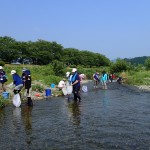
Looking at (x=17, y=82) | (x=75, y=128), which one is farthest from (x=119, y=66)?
(x=75, y=128)

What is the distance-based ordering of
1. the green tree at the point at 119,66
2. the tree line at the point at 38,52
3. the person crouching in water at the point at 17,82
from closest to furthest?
the person crouching in water at the point at 17,82
the green tree at the point at 119,66
the tree line at the point at 38,52

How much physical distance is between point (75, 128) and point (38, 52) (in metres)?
116

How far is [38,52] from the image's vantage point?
4993 inches

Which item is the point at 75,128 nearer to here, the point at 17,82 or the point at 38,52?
the point at 17,82

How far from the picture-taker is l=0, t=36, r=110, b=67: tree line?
11542 cm

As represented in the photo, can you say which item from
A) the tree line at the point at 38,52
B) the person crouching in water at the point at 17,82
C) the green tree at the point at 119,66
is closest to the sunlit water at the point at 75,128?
the person crouching in water at the point at 17,82

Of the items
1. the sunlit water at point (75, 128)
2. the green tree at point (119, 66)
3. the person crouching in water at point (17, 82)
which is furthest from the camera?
the green tree at point (119, 66)

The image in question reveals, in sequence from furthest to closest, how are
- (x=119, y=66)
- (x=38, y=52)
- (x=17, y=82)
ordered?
(x=38, y=52), (x=119, y=66), (x=17, y=82)

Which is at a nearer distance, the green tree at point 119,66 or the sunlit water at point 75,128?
the sunlit water at point 75,128

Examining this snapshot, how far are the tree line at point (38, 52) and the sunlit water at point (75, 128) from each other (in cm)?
9948

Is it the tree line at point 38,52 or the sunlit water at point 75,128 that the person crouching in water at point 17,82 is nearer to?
the sunlit water at point 75,128

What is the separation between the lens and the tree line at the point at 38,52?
115 metres

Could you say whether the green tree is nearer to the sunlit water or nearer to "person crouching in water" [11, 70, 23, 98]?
the sunlit water

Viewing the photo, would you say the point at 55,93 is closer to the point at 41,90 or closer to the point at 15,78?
the point at 41,90
